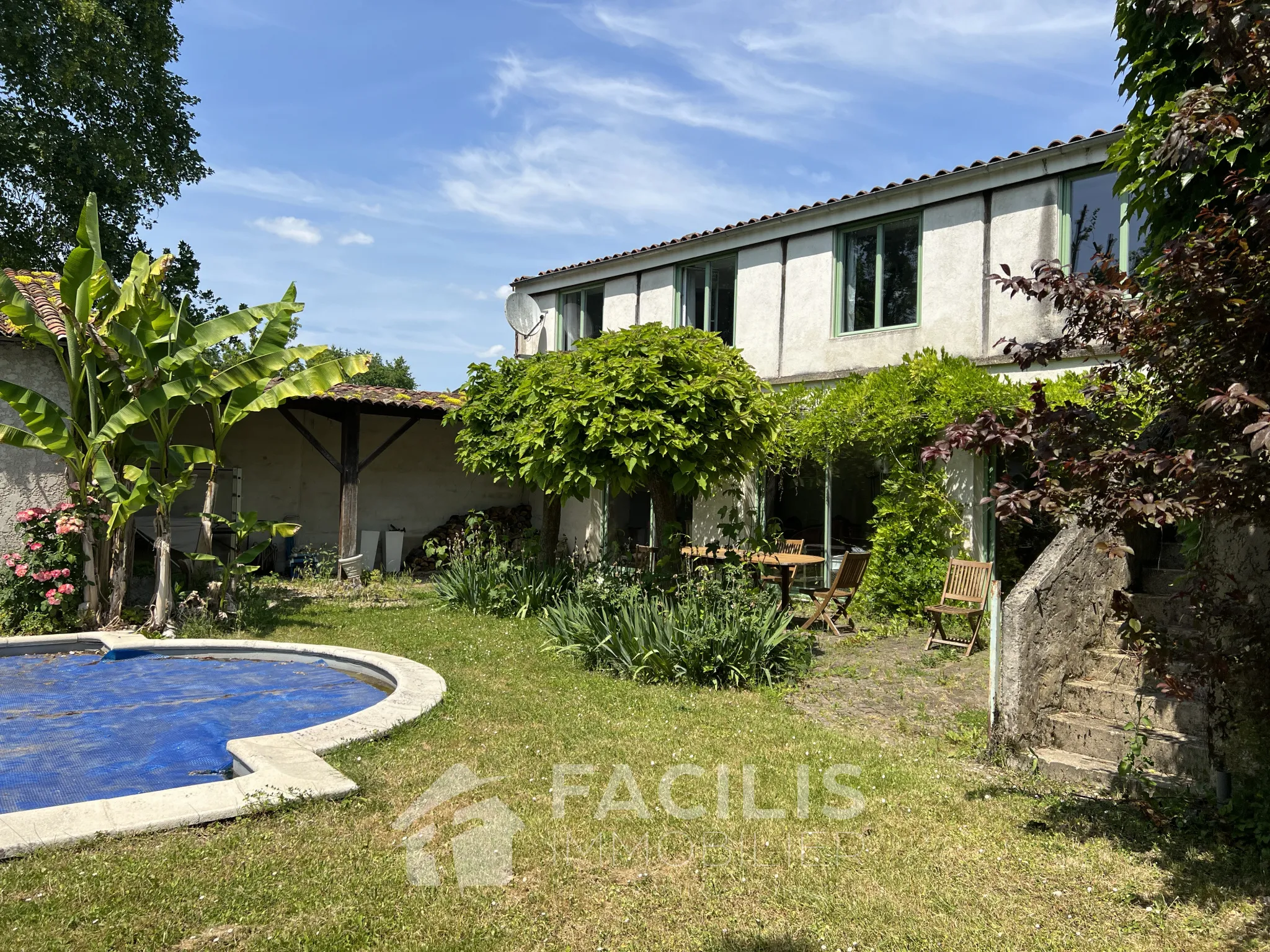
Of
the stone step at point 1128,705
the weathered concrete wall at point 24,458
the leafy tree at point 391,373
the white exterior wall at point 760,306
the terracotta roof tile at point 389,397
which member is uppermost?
the leafy tree at point 391,373

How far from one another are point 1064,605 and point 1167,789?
1.38m

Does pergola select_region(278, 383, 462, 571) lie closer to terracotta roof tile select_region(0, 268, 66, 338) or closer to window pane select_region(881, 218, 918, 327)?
terracotta roof tile select_region(0, 268, 66, 338)

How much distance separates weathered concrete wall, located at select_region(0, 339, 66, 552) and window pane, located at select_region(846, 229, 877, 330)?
11384mm

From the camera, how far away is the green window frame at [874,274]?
42.0ft

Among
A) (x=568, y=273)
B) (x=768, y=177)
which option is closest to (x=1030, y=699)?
(x=768, y=177)

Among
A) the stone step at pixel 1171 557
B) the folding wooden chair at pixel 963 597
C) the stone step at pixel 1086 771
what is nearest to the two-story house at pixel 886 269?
the folding wooden chair at pixel 963 597

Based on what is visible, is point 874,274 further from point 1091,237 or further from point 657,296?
point 657,296

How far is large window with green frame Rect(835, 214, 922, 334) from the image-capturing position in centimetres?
1286

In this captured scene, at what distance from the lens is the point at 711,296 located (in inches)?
612

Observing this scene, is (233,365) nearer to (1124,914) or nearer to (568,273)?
(568,273)

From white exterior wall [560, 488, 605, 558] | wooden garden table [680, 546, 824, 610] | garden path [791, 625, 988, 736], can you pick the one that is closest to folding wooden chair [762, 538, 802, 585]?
wooden garden table [680, 546, 824, 610]

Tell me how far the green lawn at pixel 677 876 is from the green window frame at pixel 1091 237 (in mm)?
7897

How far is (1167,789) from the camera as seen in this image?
15.8 ft
